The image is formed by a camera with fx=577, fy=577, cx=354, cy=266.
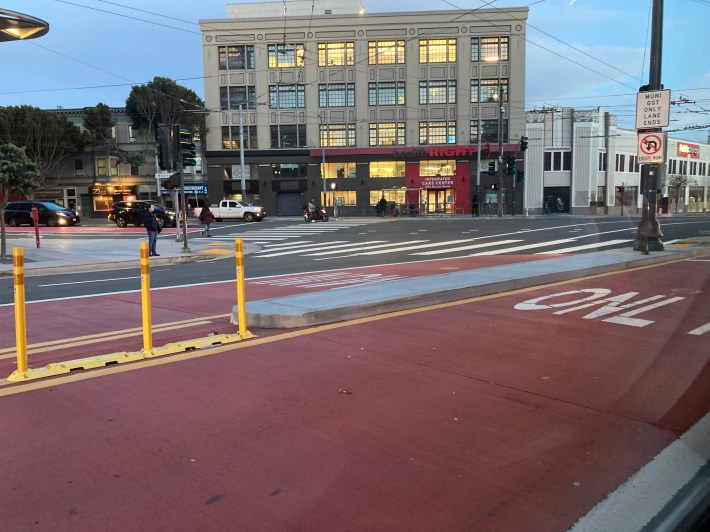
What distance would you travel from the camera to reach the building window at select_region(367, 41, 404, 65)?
177 ft

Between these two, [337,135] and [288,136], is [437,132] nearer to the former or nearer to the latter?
[337,135]

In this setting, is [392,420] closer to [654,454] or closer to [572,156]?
[654,454]

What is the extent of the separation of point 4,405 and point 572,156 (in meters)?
56.0

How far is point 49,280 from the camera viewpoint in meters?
14.1

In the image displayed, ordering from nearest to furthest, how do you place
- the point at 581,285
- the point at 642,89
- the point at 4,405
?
the point at 4,405, the point at 581,285, the point at 642,89

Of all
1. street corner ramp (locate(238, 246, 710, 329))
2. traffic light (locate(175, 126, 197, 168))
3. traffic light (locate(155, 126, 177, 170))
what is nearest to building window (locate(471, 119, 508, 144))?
traffic light (locate(175, 126, 197, 168))

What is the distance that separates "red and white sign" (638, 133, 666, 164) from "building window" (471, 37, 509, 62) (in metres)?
41.0

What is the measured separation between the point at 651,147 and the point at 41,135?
5129 cm

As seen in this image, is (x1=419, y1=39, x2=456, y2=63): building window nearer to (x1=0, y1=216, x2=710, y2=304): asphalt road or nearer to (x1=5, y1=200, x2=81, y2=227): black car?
(x1=0, y1=216, x2=710, y2=304): asphalt road

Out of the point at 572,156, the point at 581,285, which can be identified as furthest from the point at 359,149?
the point at 581,285

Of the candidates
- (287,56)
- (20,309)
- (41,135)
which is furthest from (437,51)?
(20,309)

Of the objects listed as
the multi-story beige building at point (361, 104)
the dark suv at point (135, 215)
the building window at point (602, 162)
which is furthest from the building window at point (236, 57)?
the building window at point (602, 162)

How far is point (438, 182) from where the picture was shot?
2124 inches

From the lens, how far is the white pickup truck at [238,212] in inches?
1768
